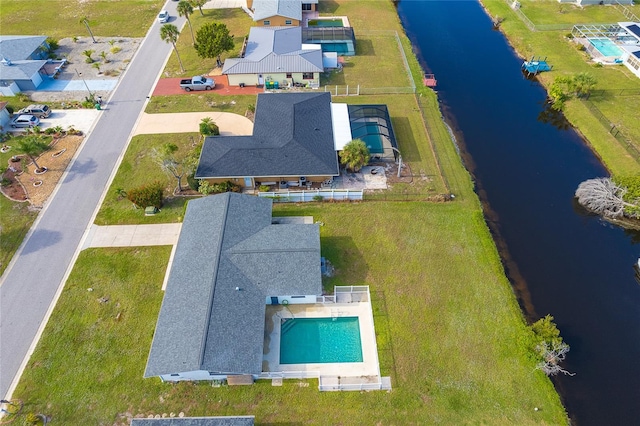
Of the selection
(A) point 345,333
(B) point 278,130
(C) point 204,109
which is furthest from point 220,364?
(C) point 204,109

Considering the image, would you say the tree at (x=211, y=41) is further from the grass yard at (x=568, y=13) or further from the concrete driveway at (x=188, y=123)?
the grass yard at (x=568, y=13)

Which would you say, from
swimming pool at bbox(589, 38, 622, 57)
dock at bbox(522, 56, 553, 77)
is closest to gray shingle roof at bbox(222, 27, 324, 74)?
dock at bbox(522, 56, 553, 77)

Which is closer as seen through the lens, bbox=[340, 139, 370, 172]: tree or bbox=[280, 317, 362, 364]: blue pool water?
bbox=[280, 317, 362, 364]: blue pool water

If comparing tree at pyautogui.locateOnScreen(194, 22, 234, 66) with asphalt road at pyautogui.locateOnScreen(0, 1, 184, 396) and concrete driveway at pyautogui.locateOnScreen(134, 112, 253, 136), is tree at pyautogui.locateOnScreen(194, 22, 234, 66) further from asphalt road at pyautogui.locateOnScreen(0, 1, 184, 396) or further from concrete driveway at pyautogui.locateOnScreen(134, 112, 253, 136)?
concrete driveway at pyautogui.locateOnScreen(134, 112, 253, 136)

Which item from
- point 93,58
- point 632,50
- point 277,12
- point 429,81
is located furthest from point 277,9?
point 632,50

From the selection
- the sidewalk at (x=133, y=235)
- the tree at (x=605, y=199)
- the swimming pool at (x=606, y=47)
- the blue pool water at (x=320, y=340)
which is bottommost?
the blue pool water at (x=320, y=340)

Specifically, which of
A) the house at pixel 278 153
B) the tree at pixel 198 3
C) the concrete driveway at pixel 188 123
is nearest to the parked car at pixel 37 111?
the concrete driveway at pixel 188 123
